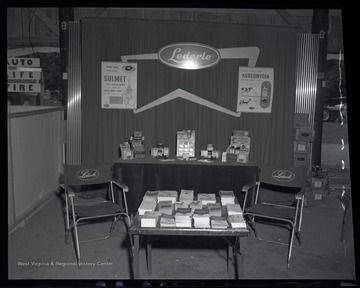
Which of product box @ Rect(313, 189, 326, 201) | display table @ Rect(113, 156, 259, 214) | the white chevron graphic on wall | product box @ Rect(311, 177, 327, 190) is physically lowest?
product box @ Rect(313, 189, 326, 201)

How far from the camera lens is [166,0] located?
7.64 feet

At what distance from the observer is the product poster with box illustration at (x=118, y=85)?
5.16 metres

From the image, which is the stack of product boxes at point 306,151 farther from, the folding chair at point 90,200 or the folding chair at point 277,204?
the folding chair at point 90,200

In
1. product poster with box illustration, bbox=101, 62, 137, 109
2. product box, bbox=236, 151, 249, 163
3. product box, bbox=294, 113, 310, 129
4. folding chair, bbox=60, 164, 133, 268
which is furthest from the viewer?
product box, bbox=294, 113, 310, 129

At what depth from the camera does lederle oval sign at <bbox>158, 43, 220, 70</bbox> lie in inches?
200

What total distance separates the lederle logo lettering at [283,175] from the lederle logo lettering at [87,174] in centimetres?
195

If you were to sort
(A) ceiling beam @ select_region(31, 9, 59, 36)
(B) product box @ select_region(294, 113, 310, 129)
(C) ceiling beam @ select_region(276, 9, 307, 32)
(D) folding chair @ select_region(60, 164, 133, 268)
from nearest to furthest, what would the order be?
(D) folding chair @ select_region(60, 164, 133, 268), (B) product box @ select_region(294, 113, 310, 129), (C) ceiling beam @ select_region(276, 9, 307, 32), (A) ceiling beam @ select_region(31, 9, 59, 36)

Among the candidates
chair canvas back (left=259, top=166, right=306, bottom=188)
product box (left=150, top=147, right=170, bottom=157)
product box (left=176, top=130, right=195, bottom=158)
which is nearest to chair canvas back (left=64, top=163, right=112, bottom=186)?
product box (left=150, top=147, right=170, bottom=157)

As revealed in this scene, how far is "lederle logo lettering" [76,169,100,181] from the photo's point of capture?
3.91 metres

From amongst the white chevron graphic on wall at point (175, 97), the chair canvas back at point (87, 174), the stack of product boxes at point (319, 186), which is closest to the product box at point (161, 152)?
the white chevron graphic on wall at point (175, 97)

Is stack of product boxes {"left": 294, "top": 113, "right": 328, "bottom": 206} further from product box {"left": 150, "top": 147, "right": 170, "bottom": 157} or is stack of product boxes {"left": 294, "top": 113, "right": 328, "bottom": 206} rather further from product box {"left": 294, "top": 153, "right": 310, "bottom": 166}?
product box {"left": 150, "top": 147, "right": 170, "bottom": 157}

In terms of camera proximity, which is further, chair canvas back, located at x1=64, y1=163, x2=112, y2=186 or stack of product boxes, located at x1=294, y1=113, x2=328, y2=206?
stack of product boxes, located at x1=294, y1=113, x2=328, y2=206

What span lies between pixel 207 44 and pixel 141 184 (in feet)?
7.21

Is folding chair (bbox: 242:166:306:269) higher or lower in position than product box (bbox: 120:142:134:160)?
lower
